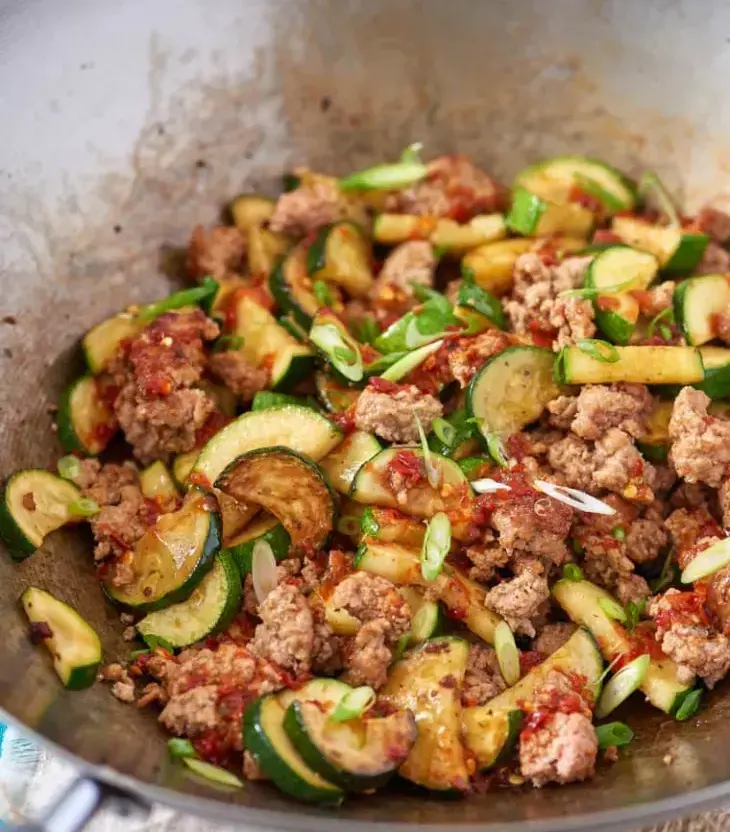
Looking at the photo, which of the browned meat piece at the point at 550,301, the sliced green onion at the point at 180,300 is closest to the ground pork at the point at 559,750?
the browned meat piece at the point at 550,301

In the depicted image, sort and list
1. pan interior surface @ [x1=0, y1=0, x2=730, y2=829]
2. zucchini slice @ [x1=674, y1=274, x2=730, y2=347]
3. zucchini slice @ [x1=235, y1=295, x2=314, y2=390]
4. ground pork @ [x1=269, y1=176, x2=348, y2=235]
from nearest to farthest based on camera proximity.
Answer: pan interior surface @ [x1=0, y1=0, x2=730, y2=829] → zucchini slice @ [x1=674, y1=274, x2=730, y2=347] → zucchini slice @ [x1=235, y1=295, x2=314, y2=390] → ground pork @ [x1=269, y1=176, x2=348, y2=235]

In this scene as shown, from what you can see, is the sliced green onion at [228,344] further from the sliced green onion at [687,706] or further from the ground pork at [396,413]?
the sliced green onion at [687,706]

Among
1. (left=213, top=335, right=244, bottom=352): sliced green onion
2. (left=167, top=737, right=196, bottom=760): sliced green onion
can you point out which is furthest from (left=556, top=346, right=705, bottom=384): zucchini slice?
(left=167, top=737, right=196, bottom=760): sliced green onion

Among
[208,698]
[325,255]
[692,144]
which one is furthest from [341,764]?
[692,144]

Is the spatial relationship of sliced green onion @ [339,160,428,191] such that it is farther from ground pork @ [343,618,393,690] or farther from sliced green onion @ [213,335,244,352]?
ground pork @ [343,618,393,690]

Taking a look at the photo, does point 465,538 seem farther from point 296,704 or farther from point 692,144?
point 692,144

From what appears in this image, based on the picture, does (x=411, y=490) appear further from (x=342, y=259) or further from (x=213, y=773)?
(x=342, y=259)

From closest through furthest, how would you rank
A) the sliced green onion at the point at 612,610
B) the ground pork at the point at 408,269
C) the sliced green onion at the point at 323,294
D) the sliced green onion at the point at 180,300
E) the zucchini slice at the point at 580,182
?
the sliced green onion at the point at 612,610 → the sliced green onion at the point at 180,300 → the sliced green onion at the point at 323,294 → the ground pork at the point at 408,269 → the zucchini slice at the point at 580,182
